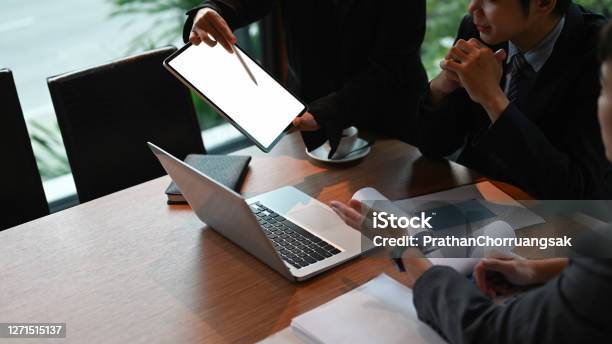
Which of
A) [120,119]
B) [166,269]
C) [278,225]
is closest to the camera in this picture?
[166,269]

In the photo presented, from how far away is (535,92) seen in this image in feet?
5.49

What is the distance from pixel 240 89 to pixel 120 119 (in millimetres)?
542

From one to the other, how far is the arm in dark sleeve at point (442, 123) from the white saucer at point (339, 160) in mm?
149

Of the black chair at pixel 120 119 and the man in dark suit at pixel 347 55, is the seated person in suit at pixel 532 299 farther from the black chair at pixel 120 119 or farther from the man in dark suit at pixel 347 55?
the black chair at pixel 120 119

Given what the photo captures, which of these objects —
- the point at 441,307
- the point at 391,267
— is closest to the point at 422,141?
the point at 391,267

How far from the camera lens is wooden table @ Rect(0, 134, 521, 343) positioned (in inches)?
50.0

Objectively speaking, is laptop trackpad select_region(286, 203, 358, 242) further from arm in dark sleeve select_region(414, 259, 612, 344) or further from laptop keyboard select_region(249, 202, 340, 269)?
arm in dark sleeve select_region(414, 259, 612, 344)

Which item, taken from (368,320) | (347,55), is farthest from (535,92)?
(368,320)

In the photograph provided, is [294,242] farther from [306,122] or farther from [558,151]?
[558,151]

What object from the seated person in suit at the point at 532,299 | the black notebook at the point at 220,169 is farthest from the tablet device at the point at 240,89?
the seated person in suit at the point at 532,299

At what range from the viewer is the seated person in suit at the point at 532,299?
0.90 meters

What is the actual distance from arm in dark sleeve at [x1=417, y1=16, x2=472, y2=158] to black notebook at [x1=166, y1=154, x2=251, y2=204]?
0.46 m

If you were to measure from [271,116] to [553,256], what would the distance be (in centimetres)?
72

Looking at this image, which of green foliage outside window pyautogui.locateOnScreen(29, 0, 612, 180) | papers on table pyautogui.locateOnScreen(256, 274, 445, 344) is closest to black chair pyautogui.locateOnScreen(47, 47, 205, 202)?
papers on table pyautogui.locateOnScreen(256, 274, 445, 344)
